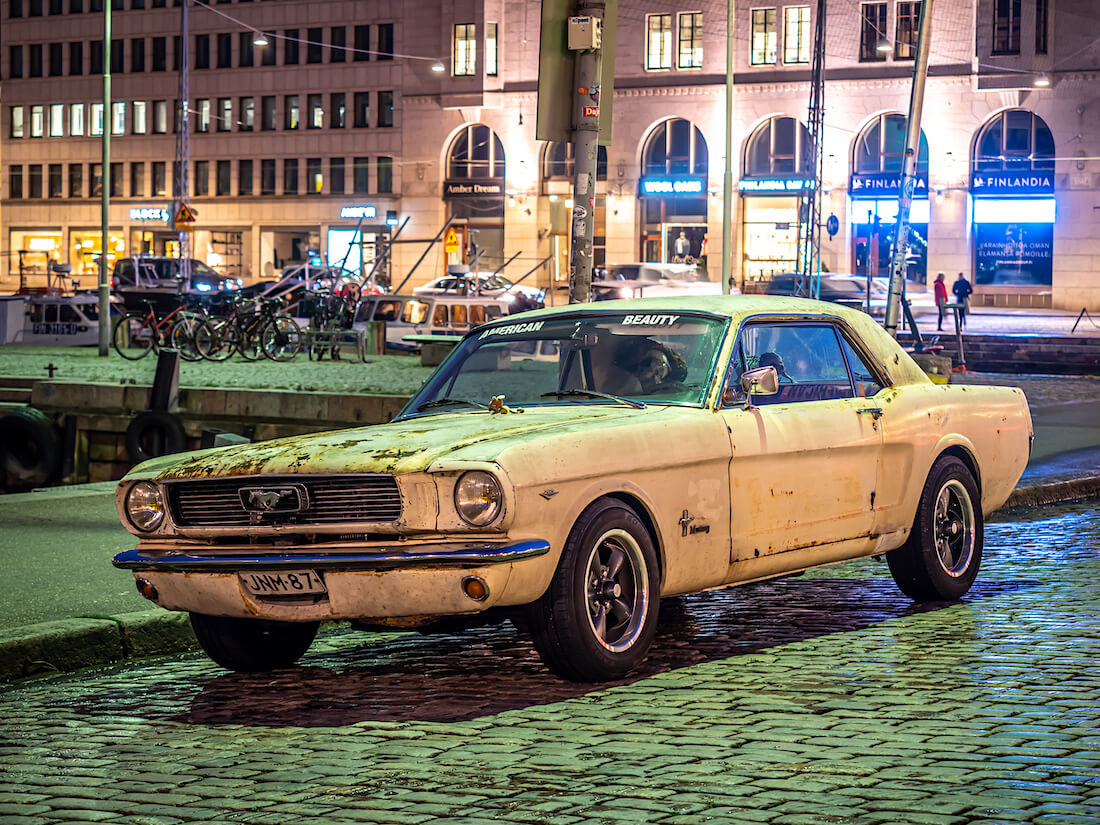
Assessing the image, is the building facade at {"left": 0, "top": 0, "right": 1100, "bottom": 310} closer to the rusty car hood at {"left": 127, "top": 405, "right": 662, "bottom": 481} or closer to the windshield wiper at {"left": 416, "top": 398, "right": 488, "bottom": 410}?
the windshield wiper at {"left": 416, "top": 398, "right": 488, "bottom": 410}

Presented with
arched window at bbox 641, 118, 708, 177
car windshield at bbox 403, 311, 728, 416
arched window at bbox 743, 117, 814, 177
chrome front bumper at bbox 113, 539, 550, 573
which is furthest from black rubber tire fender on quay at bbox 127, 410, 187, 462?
arched window at bbox 641, 118, 708, 177

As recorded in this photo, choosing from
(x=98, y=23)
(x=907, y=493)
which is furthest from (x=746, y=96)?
(x=907, y=493)

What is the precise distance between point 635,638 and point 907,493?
7.17 feet

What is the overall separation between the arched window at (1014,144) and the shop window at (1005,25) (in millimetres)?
2328

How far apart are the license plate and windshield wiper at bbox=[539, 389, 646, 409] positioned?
1582 millimetres

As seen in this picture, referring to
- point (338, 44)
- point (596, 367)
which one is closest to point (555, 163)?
point (338, 44)

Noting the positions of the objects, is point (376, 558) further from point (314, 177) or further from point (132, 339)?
point (314, 177)

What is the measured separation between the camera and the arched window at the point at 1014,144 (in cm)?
6244

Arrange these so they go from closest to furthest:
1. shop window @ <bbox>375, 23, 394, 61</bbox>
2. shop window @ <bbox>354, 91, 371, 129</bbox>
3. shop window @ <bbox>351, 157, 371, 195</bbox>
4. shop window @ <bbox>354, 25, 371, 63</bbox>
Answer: shop window @ <bbox>351, 157, 371, 195</bbox> < shop window @ <bbox>375, 23, 394, 61</bbox> < shop window @ <bbox>354, 91, 371, 129</bbox> < shop window @ <bbox>354, 25, 371, 63</bbox>

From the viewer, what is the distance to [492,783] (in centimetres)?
505

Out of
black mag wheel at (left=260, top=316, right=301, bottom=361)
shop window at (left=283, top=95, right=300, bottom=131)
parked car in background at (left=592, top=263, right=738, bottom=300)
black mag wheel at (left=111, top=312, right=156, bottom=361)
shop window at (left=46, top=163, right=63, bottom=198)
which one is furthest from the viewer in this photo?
shop window at (left=46, top=163, right=63, bottom=198)

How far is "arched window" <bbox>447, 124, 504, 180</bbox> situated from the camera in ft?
239

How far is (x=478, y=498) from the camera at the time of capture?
616 centimetres

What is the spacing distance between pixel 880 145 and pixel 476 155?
17.8m
